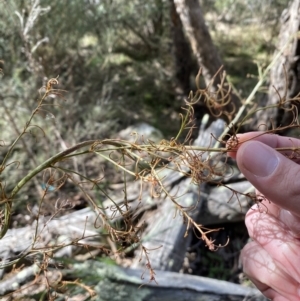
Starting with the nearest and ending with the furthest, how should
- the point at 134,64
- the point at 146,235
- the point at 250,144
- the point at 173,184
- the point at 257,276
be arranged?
the point at 250,144, the point at 257,276, the point at 146,235, the point at 173,184, the point at 134,64

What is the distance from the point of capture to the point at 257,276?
1.00 metres

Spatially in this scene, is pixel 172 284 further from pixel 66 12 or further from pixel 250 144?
pixel 66 12

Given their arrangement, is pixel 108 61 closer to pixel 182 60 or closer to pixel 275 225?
pixel 182 60

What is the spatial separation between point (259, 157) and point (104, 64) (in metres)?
2.38

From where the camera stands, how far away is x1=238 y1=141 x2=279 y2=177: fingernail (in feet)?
2.11

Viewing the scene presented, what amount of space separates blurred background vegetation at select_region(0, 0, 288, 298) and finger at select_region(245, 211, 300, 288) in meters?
1.12

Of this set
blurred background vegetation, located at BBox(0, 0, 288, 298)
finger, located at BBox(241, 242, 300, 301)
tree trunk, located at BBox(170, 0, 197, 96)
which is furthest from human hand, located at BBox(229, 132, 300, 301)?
tree trunk, located at BBox(170, 0, 197, 96)

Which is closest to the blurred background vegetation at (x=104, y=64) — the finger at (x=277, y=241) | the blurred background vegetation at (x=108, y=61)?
the blurred background vegetation at (x=108, y=61)

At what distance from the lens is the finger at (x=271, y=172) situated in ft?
2.12

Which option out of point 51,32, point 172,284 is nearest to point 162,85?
point 51,32

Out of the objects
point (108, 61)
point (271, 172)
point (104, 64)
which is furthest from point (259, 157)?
point (108, 61)

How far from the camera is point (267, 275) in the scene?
0.99 metres

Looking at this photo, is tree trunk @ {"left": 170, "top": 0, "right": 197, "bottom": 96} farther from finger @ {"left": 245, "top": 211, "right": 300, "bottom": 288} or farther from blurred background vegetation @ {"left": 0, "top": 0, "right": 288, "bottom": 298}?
finger @ {"left": 245, "top": 211, "right": 300, "bottom": 288}

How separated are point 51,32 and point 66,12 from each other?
225 millimetres
